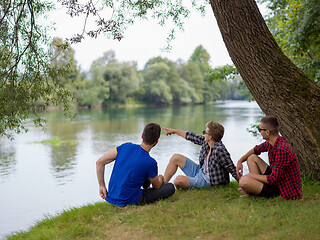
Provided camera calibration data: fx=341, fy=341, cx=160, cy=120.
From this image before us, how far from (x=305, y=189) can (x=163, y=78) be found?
5378 cm

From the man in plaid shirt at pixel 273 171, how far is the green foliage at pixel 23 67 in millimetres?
3782

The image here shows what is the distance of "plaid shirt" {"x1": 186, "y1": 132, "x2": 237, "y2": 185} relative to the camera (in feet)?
15.6

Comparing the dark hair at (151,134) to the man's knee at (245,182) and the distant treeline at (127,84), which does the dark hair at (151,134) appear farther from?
the distant treeline at (127,84)

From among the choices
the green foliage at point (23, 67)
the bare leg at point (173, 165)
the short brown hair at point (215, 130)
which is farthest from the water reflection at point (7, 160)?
the short brown hair at point (215, 130)

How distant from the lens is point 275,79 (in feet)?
16.6

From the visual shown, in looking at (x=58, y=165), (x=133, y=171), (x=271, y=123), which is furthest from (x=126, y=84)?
(x=271, y=123)

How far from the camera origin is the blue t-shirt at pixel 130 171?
4.19 metres

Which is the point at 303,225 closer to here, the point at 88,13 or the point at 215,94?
the point at 88,13

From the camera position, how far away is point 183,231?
354cm

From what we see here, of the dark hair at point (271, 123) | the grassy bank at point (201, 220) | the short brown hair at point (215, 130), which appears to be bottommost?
the grassy bank at point (201, 220)

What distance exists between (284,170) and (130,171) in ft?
6.08

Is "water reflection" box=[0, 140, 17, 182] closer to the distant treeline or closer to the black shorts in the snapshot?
the black shorts

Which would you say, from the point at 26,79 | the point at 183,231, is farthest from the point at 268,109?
the point at 26,79

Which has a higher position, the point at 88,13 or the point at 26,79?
the point at 88,13
